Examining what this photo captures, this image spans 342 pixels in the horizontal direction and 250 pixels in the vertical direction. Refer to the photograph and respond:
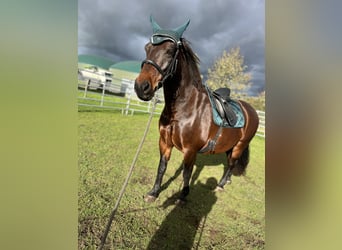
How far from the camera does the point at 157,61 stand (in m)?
1.08

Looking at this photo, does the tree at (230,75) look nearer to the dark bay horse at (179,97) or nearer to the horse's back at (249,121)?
the horse's back at (249,121)

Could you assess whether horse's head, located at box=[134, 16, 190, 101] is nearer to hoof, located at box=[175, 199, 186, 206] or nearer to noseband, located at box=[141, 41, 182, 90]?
noseband, located at box=[141, 41, 182, 90]

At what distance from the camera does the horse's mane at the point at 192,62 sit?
1261 millimetres

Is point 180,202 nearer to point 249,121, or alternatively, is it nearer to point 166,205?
point 166,205

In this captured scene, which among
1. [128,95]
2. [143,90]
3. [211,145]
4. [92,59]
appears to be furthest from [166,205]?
[128,95]

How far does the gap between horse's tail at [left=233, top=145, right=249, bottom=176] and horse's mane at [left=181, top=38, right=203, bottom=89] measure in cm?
102

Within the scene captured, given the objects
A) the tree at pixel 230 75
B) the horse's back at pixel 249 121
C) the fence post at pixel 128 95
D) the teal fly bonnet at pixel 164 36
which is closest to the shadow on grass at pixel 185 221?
the horse's back at pixel 249 121

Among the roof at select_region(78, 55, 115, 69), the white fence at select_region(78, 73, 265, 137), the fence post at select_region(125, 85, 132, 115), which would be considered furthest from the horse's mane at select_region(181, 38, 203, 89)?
the fence post at select_region(125, 85, 132, 115)

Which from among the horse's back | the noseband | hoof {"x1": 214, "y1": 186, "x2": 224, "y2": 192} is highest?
the noseband

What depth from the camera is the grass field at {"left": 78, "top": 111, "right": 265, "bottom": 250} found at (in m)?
1.29
